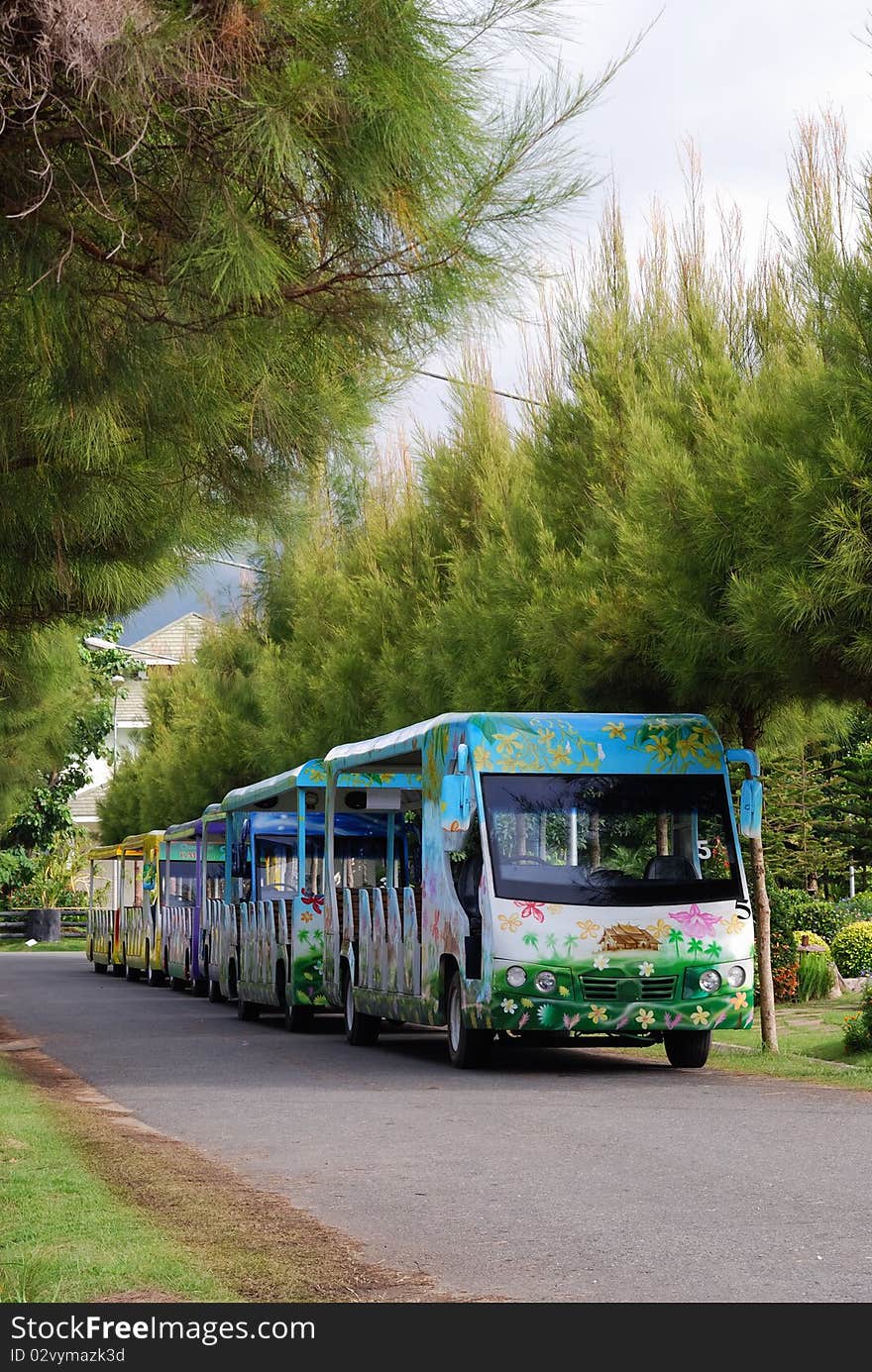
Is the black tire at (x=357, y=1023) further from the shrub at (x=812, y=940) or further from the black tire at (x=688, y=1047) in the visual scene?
the shrub at (x=812, y=940)

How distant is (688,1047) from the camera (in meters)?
16.8

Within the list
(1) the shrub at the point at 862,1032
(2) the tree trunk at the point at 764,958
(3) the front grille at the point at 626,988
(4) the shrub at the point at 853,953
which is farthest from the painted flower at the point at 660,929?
(4) the shrub at the point at 853,953

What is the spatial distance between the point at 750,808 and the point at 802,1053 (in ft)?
11.5

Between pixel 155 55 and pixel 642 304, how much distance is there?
13.7 metres

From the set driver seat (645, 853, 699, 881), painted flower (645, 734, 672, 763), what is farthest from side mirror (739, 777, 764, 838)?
painted flower (645, 734, 672, 763)

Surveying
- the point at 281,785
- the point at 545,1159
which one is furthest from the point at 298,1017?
the point at 545,1159

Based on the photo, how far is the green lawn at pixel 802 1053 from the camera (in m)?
15.8

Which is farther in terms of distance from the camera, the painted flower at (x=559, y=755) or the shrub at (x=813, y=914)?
the shrub at (x=813, y=914)

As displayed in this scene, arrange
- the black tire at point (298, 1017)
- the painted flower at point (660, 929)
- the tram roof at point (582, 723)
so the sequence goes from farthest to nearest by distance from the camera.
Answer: the black tire at point (298, 1017) < the tram roof at point (582, 723) < the painted flower at point (660, 929)

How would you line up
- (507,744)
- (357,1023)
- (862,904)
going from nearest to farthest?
(507,744)
(357,1023)
(862,904)

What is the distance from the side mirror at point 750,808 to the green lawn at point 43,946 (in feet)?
145

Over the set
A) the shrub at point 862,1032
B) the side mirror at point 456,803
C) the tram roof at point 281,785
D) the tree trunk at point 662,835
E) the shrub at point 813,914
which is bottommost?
the shrub at point 862,1032

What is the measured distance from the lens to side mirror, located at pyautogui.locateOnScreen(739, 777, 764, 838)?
16.1 meters

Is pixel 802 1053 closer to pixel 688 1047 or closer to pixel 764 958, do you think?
pixel 764 958
